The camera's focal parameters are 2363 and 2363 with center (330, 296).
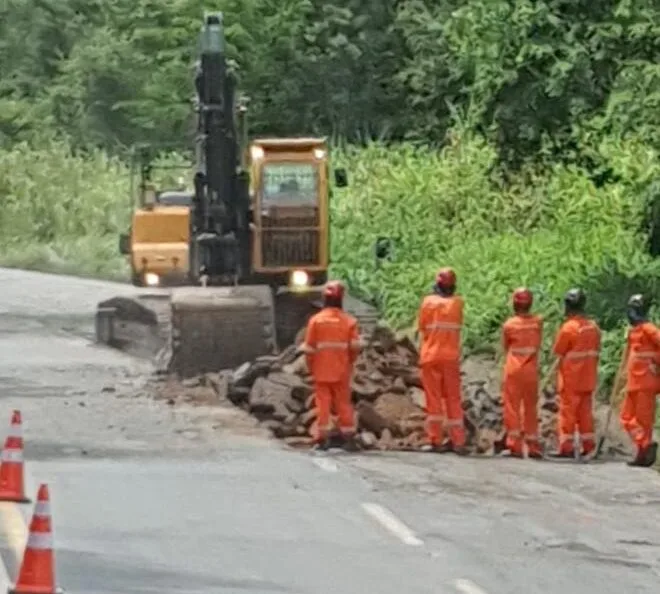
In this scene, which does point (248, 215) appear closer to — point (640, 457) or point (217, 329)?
point (217, 329)

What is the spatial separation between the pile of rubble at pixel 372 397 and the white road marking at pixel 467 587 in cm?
875

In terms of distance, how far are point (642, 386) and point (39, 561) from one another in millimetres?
11732

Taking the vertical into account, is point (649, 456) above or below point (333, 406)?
below

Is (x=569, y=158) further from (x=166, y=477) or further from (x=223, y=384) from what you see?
(x=166, y=477)

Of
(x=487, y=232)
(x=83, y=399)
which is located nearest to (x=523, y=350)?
(x=83, y=399)

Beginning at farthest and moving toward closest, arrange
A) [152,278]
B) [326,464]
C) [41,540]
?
[152,278] → [326,464] → [41,540]

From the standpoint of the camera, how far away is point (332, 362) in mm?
22578

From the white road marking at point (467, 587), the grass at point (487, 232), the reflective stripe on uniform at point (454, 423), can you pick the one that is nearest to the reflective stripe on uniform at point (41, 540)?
the white road marking at point (467, 587)

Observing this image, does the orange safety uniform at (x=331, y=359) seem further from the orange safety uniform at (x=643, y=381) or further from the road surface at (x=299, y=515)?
the orange safety uniform at (x=643, y=381)

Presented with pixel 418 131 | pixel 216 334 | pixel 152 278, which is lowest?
pixel 216 334

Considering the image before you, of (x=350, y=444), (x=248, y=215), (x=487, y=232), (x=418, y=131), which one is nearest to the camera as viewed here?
(x=350, y=444)

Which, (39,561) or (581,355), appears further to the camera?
(581,355)

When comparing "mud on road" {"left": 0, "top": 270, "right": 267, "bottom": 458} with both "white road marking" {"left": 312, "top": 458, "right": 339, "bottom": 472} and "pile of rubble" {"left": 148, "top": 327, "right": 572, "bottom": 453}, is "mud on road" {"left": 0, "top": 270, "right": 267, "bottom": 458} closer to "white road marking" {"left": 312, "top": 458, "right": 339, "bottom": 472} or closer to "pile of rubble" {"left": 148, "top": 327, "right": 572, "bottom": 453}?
"pile of rubble" {"left": 148, "top": 327, "right": 572, "bottom": 453}

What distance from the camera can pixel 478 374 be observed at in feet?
101
